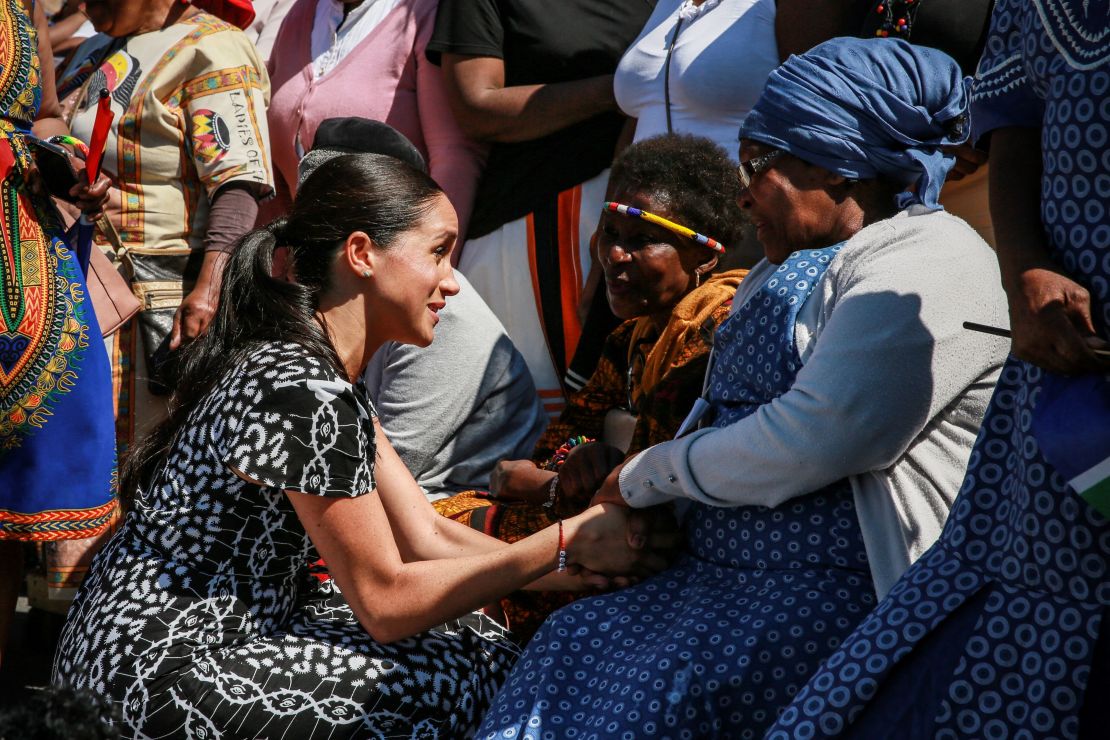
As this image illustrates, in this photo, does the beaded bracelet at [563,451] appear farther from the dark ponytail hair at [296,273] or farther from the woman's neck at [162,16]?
the woman's neck at [162,16]

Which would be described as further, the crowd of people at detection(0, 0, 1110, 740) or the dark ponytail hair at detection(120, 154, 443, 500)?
the dark ponytail hair at detection(120, 154, 443, 500)

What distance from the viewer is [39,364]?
3.79 meters

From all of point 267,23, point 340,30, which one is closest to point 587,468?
point 340,30

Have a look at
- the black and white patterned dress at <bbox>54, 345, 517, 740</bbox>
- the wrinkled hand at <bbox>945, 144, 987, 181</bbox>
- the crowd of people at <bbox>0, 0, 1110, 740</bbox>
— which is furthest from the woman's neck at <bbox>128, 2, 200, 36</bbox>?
the wrinkled hand at <bbox>945, 144, 987, 181</bbox>

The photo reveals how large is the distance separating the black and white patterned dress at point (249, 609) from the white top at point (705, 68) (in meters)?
1.96

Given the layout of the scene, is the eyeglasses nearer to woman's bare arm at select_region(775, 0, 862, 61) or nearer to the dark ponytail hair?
the dark ponytail hair

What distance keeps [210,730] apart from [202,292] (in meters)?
2.25

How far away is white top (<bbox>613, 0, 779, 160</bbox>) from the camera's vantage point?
4.20 metres

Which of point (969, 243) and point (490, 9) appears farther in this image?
point (490, 9)

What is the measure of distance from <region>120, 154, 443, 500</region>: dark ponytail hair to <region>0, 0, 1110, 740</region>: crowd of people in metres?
0.01

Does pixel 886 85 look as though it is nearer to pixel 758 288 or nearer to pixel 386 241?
pixel 758 288

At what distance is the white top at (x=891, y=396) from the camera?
2473 millimetres

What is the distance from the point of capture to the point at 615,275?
402 centimetres

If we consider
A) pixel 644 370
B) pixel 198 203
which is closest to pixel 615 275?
pixel 644 370
